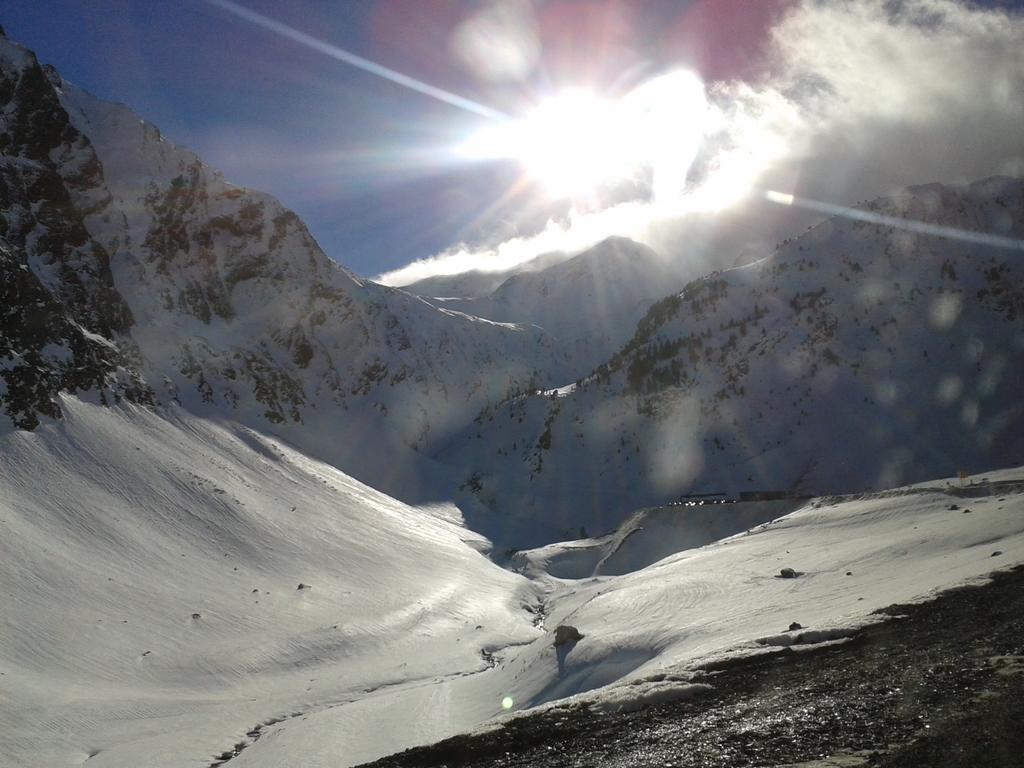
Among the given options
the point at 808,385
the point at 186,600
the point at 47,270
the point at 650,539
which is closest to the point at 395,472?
the point at 47,270

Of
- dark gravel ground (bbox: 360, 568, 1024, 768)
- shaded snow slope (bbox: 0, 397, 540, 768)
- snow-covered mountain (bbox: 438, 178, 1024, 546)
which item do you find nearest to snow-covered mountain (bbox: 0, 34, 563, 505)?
shaded snow slope (bbox: 0, 397, 540, 768)

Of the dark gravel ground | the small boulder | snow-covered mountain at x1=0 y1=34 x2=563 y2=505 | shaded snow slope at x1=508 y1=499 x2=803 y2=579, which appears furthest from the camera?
snow-covered mountain at x1=0 y1=34 x2=563 y2=505

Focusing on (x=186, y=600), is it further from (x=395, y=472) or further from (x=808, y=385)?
(x=395, y=472)

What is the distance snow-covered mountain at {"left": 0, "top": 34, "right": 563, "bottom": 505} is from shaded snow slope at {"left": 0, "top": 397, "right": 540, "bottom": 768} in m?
10.6

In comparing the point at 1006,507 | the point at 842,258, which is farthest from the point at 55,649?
the point at 842,258

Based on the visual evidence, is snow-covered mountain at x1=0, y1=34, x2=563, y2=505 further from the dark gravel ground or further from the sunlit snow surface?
the dark gravel ground

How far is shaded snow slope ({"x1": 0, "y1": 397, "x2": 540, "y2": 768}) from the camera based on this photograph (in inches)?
918

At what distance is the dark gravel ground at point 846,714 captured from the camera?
8.42 metres

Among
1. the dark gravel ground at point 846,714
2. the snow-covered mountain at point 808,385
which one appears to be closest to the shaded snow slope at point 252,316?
the snow-covered mountain at point 808,385

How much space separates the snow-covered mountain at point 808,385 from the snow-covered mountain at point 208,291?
28.6 meters

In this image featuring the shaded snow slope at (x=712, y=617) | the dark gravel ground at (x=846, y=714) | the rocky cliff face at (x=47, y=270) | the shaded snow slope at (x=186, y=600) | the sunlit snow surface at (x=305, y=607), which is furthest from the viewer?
the rocky cliff face at (x=47, y=270)

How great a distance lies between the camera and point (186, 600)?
116 feet

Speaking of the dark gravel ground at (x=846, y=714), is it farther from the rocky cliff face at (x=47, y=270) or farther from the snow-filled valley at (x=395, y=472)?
the rocky cliff face at (x=47, y=270)

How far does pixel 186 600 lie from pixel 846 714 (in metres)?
34.0
